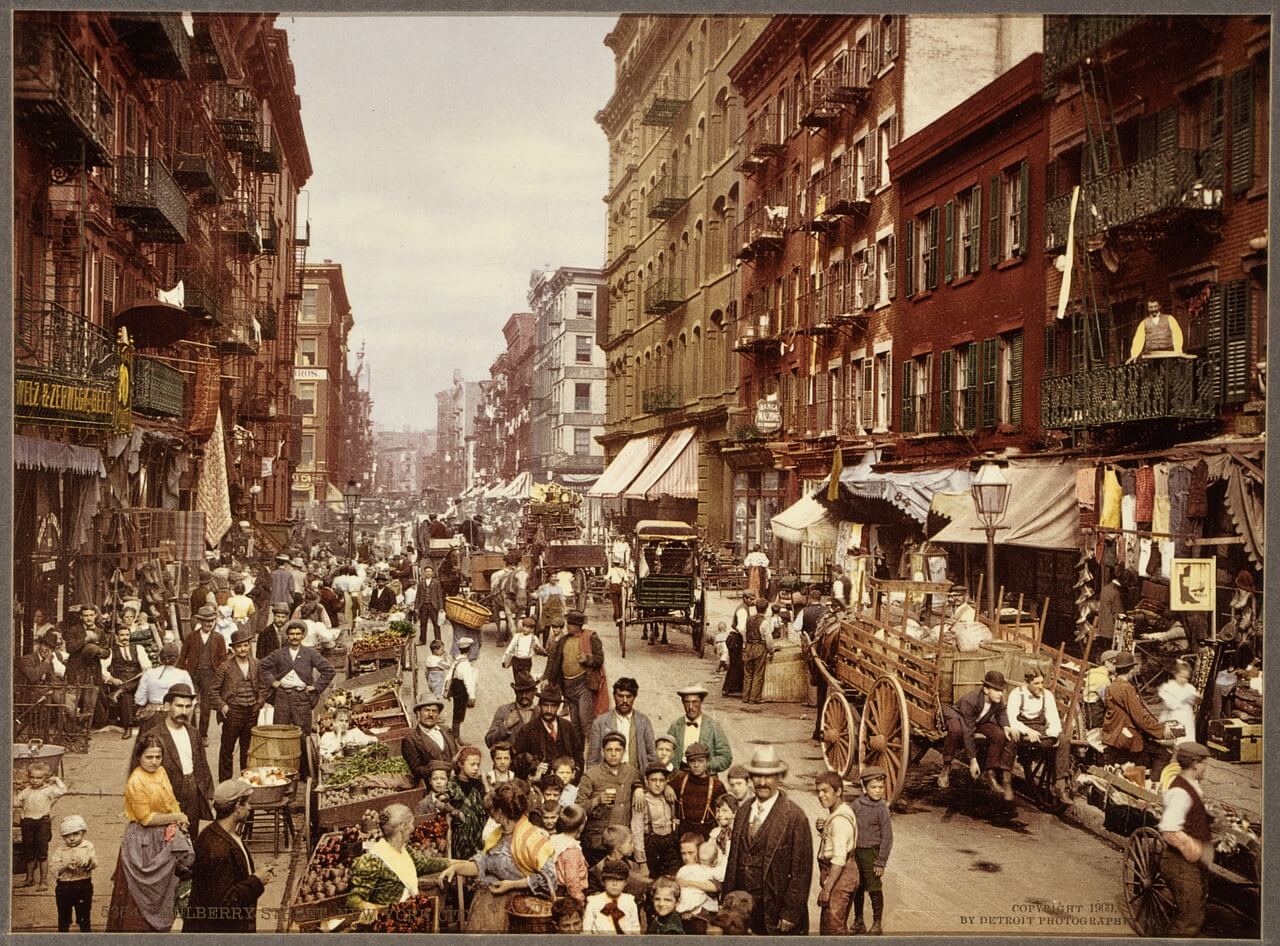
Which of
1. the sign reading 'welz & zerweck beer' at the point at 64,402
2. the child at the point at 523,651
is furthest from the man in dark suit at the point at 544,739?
the sign reading 'welz & zerweck beer' at the point at 64,402

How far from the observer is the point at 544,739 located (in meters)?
10.8

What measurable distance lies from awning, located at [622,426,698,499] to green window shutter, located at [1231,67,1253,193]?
25.5 feet

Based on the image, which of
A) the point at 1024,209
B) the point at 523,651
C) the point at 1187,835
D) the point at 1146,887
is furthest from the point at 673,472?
the point at 1187,835

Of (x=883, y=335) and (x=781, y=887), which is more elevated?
(x=883, y=335)

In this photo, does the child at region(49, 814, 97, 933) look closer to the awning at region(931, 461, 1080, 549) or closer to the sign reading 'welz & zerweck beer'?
the sign reading 'welz & zerweck beer'

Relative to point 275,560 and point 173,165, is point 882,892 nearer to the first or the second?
point 275,560

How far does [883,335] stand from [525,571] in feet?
24.6

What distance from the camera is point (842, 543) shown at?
51.4 ft

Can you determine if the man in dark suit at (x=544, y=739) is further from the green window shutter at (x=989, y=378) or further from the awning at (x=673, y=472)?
the green window shutter at (x=989, y=378)

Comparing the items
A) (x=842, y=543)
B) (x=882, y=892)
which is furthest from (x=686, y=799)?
(x=842, y=543)

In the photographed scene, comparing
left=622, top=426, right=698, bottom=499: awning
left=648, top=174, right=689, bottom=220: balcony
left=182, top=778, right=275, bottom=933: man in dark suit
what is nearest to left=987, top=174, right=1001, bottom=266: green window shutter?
left=648, top=174, right=689, bottom=220: balcony

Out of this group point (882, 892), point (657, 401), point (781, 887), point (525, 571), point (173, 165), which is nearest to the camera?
point (781, 887)

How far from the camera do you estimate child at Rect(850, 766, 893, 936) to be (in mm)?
9625

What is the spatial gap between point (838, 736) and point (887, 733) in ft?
2.20
